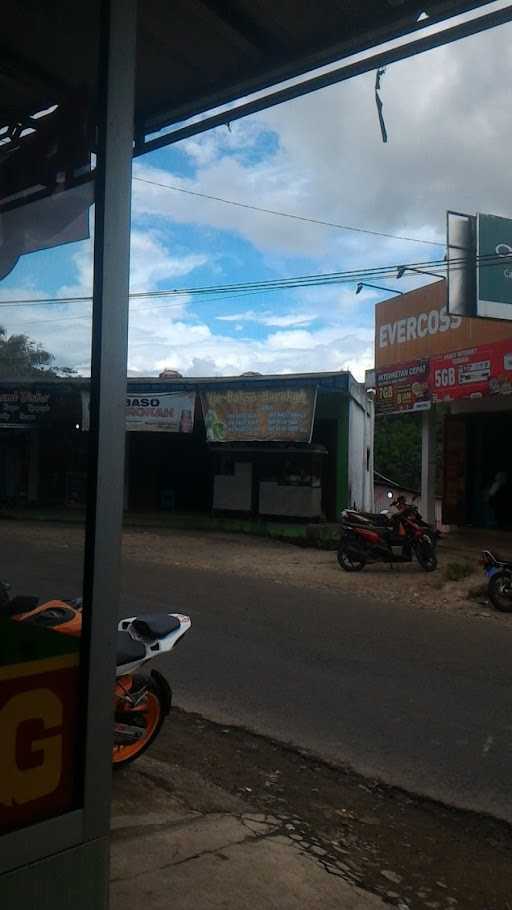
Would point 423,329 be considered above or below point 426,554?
above

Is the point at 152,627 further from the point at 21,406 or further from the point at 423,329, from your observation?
the point at 423,329

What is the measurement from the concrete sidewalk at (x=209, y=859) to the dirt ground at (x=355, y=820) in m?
0.07

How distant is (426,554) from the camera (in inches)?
549

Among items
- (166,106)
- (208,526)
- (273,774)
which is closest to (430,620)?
(273,774)

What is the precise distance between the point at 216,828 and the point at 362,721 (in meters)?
2.16

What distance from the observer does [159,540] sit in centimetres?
1903

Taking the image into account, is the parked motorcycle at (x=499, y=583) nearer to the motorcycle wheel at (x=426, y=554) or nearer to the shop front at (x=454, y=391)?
the motorcycle wheel at (x=426, y=554)

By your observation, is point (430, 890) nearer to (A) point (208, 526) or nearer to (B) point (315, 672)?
(B) point (315, 672)

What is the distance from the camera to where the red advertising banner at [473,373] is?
15391 millimetres

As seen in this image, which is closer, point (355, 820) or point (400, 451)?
point (355, 820)

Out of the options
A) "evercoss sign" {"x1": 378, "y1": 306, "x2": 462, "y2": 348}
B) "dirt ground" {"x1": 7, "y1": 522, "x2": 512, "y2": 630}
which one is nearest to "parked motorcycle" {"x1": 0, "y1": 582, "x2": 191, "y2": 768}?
"dirt ground" {"x1": 7, "y1": 522, "x2": 512, "y2": 630}

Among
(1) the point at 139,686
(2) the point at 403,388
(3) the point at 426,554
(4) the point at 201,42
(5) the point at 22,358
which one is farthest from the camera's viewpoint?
(2) the point at 403,388

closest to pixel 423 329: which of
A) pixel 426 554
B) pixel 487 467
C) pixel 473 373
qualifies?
pixel 473 373

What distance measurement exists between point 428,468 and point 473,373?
2.61 m
